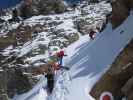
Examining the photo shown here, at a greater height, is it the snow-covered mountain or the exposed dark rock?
the exposed dark rock

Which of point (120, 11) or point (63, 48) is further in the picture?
point (63, 48)

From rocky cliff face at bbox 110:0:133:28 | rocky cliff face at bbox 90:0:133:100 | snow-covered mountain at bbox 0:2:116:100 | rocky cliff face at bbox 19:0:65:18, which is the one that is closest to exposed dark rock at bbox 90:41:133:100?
rocky cliff face at bbox 90:0:133:100

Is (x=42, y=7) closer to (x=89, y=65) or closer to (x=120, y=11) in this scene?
(x=120, y=11)

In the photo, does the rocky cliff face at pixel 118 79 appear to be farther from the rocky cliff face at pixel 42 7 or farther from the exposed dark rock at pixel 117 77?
the rocky cliff face at pixel 42 7

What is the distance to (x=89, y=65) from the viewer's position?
35.8 meters

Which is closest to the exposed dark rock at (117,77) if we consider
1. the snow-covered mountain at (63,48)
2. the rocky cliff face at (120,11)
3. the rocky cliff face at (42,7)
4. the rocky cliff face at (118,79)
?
the rocky cliff face at (118,79)

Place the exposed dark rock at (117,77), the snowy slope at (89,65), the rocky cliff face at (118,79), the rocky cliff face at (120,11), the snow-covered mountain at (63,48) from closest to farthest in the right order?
the rocky cliff face at (118,79) < the exposed dark rock at (117,77) < the snowy slope at (89,65) < the snow-covered mountain at (63,48) < the rocky cliff face at (120,11)

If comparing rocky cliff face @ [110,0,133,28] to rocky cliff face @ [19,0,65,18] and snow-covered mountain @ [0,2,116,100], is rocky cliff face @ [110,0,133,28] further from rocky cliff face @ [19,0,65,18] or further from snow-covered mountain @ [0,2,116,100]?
rocky cliff face @ [19,0,65,18]

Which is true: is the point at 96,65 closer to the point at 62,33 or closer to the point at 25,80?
the point at 25,80

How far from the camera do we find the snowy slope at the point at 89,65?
30047mm

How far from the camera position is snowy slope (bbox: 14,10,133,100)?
30047 mm

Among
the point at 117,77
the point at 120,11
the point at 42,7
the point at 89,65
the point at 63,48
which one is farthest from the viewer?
the point at 42,7

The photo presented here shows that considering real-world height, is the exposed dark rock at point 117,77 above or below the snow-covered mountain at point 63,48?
above

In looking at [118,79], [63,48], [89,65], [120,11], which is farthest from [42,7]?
[118,79]
